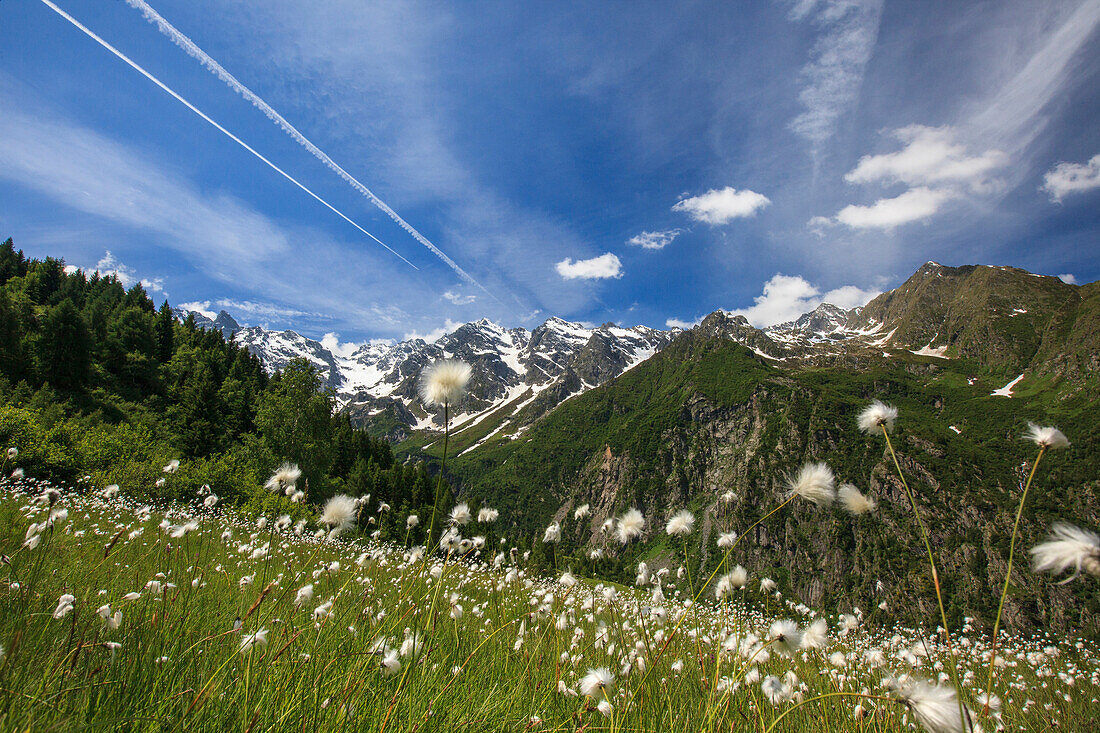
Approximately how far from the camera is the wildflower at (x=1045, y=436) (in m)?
2.55

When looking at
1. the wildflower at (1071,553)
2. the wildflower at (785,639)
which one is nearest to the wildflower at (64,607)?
the wildflower at (785,639)

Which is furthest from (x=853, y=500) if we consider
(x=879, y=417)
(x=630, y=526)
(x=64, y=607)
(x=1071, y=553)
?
(x=64, y=607)

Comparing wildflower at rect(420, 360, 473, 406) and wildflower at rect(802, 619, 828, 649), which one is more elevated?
wildflower at rect(420, 360, 473, 406)

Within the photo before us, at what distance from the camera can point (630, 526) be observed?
4.74 metres

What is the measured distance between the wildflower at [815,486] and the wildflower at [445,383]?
3.12 meters

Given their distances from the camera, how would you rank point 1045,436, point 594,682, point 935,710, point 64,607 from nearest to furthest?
point 935,710, point 64,607, point 1045,436, point 594,682

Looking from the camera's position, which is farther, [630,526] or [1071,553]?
[630,526]

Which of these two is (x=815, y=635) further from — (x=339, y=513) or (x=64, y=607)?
(x=64, y=607)

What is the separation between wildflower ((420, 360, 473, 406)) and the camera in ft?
15.0

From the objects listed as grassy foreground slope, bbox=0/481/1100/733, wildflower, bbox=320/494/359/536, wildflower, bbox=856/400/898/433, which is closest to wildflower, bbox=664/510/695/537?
grassy foreground slope, bbox=0/481/1100/733

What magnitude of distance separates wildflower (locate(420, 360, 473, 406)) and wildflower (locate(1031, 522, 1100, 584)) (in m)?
4.09

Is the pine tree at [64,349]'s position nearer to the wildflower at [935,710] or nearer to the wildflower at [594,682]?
the wildflower at [594,682]

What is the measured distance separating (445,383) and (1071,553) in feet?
14.5

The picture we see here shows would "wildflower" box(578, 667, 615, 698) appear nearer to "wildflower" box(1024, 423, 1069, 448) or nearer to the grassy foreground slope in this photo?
the grassy foreground slope
